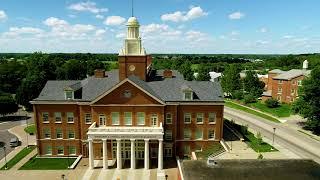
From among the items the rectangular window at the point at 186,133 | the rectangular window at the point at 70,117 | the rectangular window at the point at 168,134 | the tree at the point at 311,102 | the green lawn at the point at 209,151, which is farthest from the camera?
the tree at the point at 311,102

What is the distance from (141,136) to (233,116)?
1545 inches

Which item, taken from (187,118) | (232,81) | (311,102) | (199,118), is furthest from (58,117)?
(232,81)

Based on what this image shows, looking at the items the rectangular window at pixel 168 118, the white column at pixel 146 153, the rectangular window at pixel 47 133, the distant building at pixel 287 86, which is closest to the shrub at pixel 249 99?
the distant building at pixel 287 86

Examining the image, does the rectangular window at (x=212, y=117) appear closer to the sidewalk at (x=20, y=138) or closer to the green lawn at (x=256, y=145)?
the green lawn at (x=256, y=145)

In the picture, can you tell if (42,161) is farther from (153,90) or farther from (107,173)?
(153,90)

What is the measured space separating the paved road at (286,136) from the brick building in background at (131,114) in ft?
47.0

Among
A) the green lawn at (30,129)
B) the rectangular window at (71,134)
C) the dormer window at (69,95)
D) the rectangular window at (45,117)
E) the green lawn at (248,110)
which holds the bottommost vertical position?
the green lawn at (30,129)

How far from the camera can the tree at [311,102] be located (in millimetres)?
61531

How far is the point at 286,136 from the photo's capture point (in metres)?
60.4

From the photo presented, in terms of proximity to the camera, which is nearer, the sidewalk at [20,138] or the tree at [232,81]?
the sidewalk at [20,138]

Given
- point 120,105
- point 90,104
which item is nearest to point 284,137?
point 120,105

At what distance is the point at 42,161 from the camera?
4947cm

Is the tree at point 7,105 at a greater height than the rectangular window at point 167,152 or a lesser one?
greater

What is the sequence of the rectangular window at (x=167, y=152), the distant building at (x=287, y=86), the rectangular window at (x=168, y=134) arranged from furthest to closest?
the distant building at (x=287, y=86), the rectangular window at (x=167, y=152), the rectangular window at (x=168, y=134)
